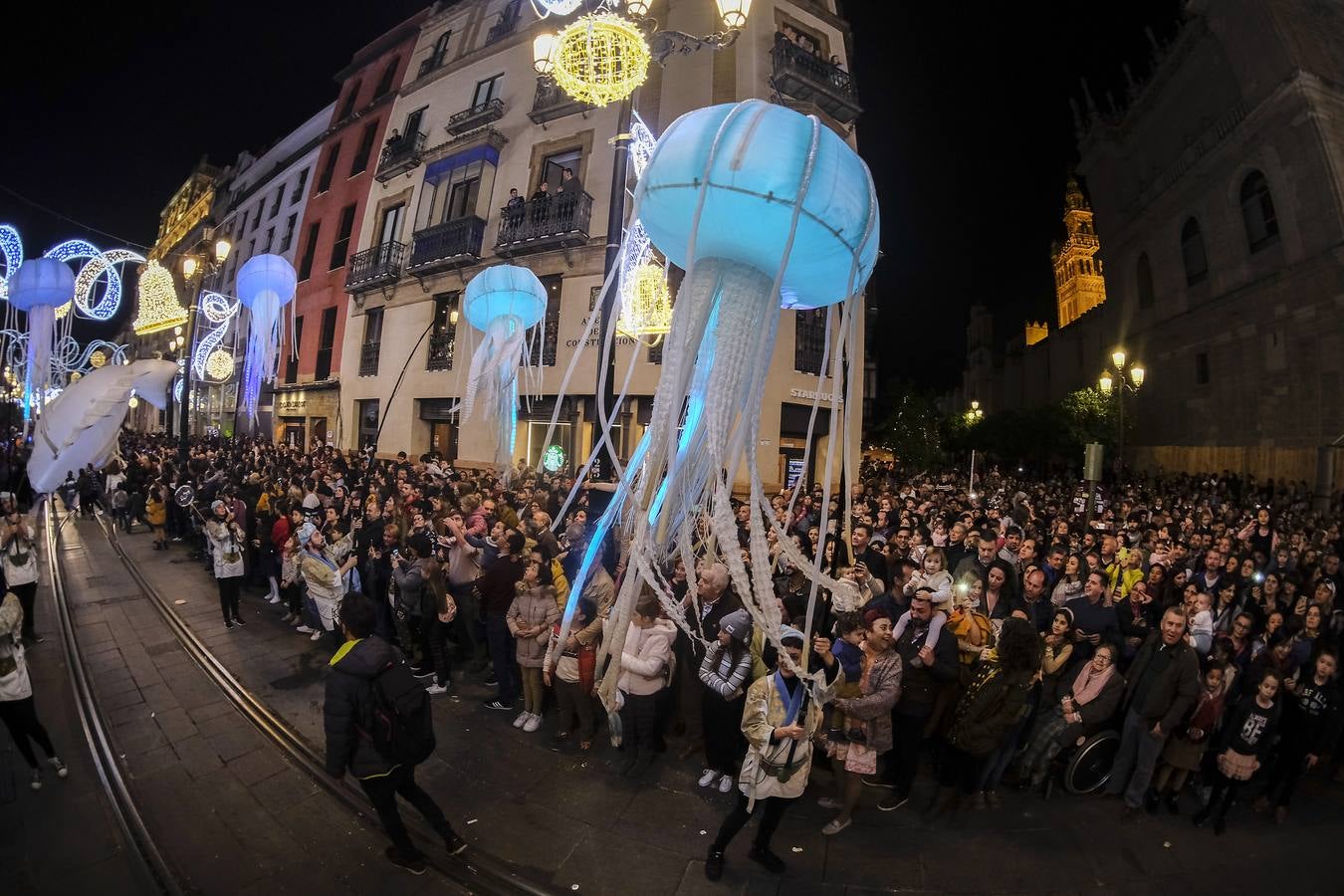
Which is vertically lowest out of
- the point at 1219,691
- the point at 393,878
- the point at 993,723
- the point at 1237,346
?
the point at 393,878

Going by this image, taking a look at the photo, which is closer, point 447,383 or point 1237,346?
point 447,383

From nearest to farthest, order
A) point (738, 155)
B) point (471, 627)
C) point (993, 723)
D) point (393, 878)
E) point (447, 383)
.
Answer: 1. point (738, 155)
2. point (393, 878)
3. point (993, 723)
4. point (471, 627)
5. point (447, 383)

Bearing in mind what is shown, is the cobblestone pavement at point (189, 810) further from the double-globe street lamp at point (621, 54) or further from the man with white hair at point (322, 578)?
the double-globe street lamp at point (621, 54)

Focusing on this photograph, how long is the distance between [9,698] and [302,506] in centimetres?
664

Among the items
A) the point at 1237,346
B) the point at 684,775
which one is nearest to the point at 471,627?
the point at 684,775

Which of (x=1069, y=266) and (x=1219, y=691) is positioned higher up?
(x=1069, y=266)

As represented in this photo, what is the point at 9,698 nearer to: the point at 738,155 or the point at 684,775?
the point at 684,775

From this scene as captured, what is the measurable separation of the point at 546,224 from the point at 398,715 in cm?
Result: 1582

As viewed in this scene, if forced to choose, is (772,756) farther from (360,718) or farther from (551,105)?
(551,105)

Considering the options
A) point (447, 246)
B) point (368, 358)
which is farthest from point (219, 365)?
point (447, 246)

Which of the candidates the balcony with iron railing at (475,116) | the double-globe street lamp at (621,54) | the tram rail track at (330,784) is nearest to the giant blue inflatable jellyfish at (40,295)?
the tram rail track at (330,784)

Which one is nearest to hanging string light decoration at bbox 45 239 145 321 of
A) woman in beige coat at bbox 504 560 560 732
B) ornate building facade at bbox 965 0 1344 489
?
woman in beige coat at bbox 504 560 560 732

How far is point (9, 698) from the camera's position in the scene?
435 cm

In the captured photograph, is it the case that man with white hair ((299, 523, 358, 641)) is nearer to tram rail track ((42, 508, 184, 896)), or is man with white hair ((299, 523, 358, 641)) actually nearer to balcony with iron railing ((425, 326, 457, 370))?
tram rail track ((42, 508, 184, 896))
